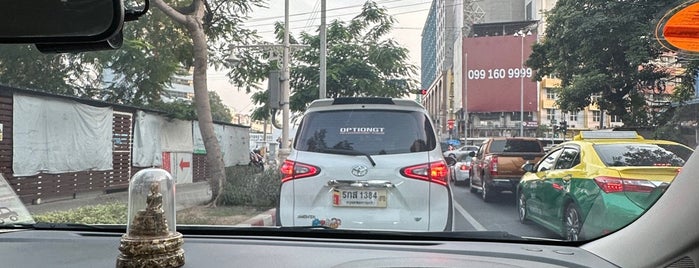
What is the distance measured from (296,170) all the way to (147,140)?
2386 millimetres

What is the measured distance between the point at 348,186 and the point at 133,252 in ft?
6.98

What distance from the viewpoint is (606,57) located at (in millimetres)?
2652

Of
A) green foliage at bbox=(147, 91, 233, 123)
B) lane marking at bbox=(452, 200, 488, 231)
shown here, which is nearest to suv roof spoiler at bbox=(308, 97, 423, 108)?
lane marking at bbox=(452, 200, 488, 231)

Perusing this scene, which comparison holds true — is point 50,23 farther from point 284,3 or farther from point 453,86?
point 453,86

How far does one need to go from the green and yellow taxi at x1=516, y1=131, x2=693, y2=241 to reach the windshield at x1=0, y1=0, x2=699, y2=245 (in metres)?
0.01

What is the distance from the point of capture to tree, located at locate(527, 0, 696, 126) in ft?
7.95

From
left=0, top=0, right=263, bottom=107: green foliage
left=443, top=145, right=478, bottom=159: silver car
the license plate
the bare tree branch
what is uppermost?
the bare tree branch

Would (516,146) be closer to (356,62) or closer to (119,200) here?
(356,62)

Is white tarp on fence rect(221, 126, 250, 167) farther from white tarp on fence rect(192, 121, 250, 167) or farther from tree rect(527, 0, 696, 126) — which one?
tree rect(527, 0, 696, 126)

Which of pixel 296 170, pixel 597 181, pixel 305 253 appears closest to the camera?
pixel 305 253

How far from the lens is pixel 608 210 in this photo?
257cm

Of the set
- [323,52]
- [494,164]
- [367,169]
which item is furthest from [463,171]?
[323,52]

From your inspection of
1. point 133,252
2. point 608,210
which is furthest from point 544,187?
point 133,252

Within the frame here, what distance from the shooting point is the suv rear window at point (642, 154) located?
83.5 inches
